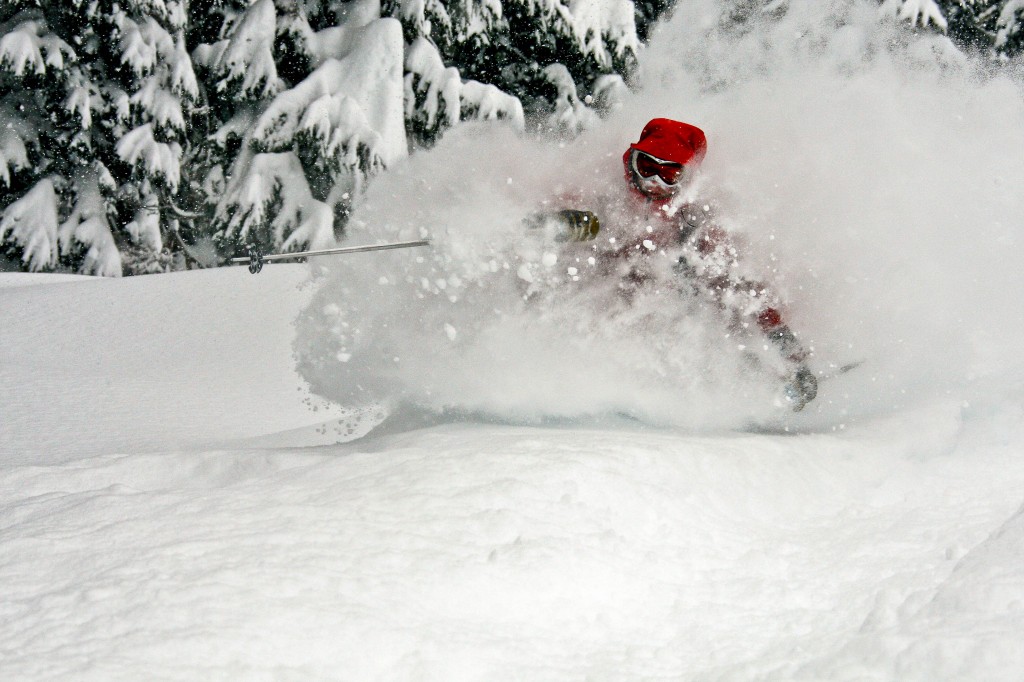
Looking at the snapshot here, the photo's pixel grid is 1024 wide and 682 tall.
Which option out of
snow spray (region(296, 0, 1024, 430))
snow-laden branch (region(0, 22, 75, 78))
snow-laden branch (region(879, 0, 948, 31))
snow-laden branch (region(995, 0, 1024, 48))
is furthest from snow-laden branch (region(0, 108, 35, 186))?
snow-laden branch (region(995, 0, 1024, 48))

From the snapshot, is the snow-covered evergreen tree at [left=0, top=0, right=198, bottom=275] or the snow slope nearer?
the snow slope

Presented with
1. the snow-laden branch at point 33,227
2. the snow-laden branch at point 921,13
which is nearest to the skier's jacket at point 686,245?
the snow-laden branch at point 921,13

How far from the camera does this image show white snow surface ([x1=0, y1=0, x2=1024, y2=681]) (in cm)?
186

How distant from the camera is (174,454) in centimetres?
324

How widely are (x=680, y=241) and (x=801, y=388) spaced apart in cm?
102

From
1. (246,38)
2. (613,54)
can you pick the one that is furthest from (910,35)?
(246,38)

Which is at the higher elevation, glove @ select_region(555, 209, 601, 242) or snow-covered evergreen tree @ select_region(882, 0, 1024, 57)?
snow-covered evergreen tree @ select_region(882, 0, 1024, 57)

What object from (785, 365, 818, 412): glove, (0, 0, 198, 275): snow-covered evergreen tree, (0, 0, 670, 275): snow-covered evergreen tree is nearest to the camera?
(785, 365, 818, 412): glove

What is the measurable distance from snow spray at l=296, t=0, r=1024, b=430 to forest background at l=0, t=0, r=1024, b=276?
14.4ft

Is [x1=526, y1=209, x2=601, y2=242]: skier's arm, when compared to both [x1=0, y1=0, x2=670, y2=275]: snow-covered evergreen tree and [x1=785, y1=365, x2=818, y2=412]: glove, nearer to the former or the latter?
[x1=785, y1=365, x2=818, y2=412]: glove

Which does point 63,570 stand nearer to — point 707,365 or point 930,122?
point 707,365

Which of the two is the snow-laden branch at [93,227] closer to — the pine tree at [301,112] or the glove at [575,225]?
the pine tree at [301,112]

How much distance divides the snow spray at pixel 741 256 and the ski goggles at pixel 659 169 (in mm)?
258

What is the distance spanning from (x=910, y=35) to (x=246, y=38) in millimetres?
8863
